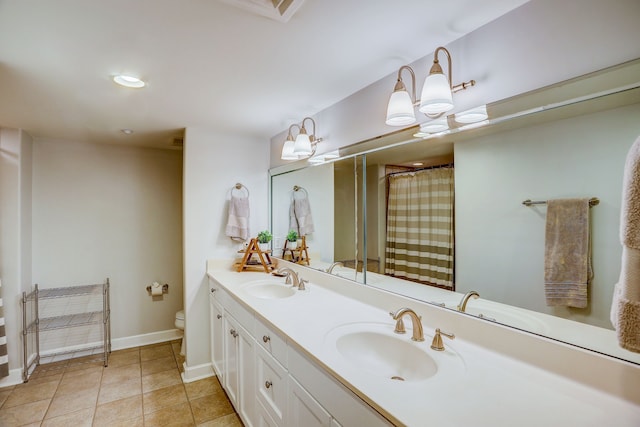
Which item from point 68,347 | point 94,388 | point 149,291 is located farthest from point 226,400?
point 68,347

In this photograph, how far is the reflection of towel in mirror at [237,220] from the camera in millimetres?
2686

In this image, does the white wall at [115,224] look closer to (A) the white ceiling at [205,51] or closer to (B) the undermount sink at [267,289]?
(A) the white ceiling at [205,51]

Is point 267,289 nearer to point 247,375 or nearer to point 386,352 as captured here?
point 247,375

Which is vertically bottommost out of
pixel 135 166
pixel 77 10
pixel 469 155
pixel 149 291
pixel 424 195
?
pixel 149 291

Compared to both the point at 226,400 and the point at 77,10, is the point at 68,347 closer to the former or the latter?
the point at 226,400

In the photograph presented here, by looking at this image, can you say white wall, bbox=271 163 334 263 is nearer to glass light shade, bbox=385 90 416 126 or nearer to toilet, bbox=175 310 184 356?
glass light shade, bbox=385 90 416 126

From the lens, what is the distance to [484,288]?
4.05 feet

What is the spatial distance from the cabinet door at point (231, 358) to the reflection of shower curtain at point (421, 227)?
1.11m

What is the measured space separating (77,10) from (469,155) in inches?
62.0

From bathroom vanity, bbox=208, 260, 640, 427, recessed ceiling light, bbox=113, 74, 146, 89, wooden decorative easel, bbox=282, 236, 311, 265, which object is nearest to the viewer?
bathroom vanity, bbox=208, 260, 640, 427

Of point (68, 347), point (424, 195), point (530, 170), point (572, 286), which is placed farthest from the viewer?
point (68, 347)

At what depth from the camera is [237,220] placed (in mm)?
2721

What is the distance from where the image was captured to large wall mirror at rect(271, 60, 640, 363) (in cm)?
90

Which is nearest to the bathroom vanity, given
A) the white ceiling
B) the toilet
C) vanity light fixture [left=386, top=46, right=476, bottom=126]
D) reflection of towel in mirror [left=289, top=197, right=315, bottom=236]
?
reflection of towel in mirror [left=289, top=197, right=315, bottom=236]
